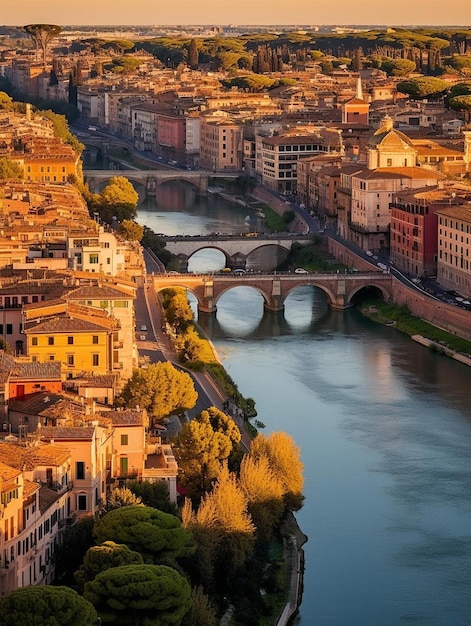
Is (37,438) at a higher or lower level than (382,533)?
higher

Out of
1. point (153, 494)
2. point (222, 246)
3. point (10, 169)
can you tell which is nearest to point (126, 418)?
point (153, 494)

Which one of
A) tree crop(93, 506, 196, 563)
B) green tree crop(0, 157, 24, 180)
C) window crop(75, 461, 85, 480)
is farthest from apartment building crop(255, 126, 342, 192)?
tree crop(93, 506, 196, 563)

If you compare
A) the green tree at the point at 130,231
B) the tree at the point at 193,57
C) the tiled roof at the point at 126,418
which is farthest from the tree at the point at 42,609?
the tree at the point at 193,57

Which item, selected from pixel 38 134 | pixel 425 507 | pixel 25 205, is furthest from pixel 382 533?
pixel 38 134

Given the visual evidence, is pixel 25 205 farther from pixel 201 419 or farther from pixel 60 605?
pixel 60 605

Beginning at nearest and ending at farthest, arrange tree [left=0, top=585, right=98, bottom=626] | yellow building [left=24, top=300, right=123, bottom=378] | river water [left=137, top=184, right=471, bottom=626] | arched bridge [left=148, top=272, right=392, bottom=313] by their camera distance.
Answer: tree [left=0, top=585, right=98, bottom=626] < river water [left=137, top=184, right=471, bottom=626] < yellow building [left=24, top=300, right=123, bottom=378] < arched bridge [left=148, top=272, right=392, bottom=313]

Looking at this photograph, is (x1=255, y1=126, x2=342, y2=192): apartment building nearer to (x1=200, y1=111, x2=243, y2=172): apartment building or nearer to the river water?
(x1=200, y1=111, x2=243, y2=172): apartment building

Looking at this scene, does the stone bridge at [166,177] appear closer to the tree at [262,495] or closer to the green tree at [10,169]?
the green tree at [10,169]
